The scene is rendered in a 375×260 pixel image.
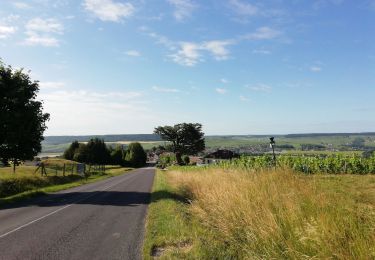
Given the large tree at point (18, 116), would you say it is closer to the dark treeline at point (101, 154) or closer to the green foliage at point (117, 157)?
the dark treeline at point (101, 154)

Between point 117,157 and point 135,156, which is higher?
point 135,156

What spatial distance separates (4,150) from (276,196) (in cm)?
2529

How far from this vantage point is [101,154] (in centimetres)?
13512

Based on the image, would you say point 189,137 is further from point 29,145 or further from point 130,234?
point 130,234

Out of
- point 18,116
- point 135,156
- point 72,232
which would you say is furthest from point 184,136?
point 72,232

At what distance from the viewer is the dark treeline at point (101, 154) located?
126875 millimetres

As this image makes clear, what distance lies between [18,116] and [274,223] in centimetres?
2352

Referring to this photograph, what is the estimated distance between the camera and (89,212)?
1745cm

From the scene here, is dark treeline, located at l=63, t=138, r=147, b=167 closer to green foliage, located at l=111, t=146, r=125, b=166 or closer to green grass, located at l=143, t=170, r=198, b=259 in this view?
green foliage, located at l=111, t=146, r=125, b=166

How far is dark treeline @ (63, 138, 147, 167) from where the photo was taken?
12688 cm

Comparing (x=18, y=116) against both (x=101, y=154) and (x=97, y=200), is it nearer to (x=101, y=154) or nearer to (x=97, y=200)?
(x=97, y=200)

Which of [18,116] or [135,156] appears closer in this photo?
[18,116]

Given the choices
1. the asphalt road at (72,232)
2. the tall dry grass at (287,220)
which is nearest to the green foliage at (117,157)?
the asphalt road at (72,232)

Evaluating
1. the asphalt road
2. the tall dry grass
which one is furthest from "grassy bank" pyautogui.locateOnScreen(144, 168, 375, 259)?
the asphalt road
